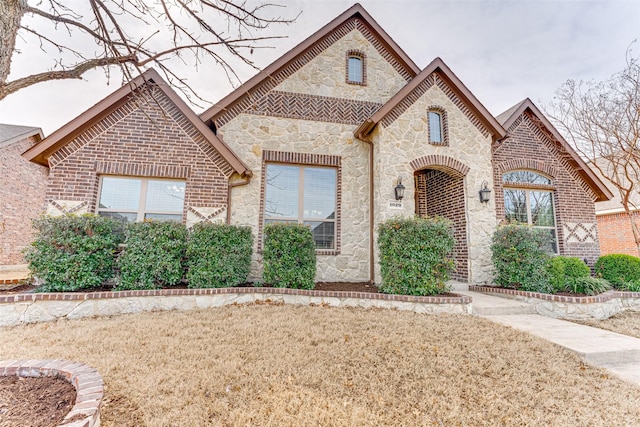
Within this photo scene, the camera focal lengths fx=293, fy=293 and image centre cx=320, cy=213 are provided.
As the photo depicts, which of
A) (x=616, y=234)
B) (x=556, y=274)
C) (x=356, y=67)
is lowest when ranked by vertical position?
(x=556, y=274)

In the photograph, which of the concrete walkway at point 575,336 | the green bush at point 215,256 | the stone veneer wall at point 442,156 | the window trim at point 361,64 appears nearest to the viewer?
the concrete walkway at point 575,336

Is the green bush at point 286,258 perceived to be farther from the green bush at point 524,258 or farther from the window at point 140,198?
the green bush at point 524,258

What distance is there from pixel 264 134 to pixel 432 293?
5.42m

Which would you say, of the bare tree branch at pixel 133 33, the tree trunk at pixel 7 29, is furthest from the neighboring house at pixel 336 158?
the tree trunk at pixel 7 29

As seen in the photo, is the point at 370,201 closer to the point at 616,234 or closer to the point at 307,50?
the point at 307,50

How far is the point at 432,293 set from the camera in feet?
18.3

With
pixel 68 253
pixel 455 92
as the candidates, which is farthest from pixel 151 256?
pixel 455 92

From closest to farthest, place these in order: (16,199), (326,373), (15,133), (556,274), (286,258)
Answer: (326,373), (286,258), (556,274), (16,199), (15,133)

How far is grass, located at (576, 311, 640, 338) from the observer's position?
15.4 ft

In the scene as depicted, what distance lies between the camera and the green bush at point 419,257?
554cm

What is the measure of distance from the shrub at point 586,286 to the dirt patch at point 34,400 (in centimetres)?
812

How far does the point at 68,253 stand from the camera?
194 inches

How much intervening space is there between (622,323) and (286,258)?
241 inches

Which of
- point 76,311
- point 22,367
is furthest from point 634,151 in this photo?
point 76,311
